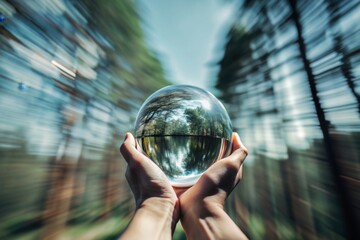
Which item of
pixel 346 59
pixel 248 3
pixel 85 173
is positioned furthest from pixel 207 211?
pixel 85 173

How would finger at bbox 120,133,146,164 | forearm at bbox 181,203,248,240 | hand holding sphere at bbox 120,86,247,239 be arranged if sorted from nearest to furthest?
forearm at bbox 181,203,248,240
hand holding sphere at bbox 120,86,247,239
finger at bbox 120,133,146,164

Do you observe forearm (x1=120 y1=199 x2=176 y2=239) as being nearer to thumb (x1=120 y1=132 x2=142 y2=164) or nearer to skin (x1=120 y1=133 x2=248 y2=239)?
skin (x1=120 y1=133 x2=248 y2=239)

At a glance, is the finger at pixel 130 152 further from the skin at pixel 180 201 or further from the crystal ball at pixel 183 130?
the crystal ball at pixel 183 130

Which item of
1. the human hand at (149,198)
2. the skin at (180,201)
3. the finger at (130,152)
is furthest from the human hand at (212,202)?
the finger at (130,152)

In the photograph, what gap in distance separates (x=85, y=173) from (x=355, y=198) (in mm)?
7783

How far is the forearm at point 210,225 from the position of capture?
115 cm

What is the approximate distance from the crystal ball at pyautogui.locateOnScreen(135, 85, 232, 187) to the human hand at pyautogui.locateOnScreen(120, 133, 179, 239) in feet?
0.35

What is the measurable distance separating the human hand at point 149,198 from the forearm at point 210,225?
0.43 ft

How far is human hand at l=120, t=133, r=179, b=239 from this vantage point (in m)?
1.23

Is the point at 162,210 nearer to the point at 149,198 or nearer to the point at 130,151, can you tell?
the point at 149,198

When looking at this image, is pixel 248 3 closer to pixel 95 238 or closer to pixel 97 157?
pixel 97 157

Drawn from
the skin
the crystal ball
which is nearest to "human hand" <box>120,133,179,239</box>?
the skin

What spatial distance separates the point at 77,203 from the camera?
24.1 feet

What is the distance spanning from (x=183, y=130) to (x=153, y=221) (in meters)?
0.62
